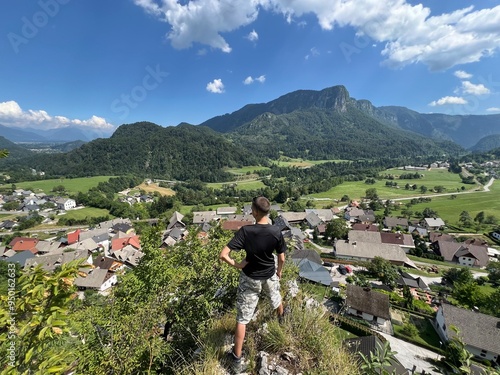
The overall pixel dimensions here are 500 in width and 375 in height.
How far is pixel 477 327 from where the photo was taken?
64.7 feet

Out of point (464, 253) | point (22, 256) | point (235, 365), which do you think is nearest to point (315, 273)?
point (235, 365)

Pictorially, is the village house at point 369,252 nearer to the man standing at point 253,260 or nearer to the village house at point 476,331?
the village house at point 476,331

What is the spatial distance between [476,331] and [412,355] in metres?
7.63

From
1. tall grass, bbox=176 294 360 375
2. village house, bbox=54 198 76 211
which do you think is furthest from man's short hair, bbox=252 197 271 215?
village house, bbox=54 198 76 211

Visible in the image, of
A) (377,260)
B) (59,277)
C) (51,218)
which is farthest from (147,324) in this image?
(51,218)

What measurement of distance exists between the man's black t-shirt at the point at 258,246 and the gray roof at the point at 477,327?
23696 mm

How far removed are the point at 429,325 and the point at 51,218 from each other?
279ft

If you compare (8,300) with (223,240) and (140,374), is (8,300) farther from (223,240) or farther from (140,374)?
(223,240)

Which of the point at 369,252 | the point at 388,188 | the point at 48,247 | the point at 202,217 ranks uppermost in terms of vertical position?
the point at 388,188

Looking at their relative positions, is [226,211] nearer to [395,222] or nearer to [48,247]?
[48,247]

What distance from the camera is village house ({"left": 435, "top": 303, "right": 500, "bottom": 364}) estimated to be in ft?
61.8

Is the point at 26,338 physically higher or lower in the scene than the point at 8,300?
lower

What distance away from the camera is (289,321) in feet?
14.0

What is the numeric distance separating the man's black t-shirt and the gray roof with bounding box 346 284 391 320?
21093 millimetres
